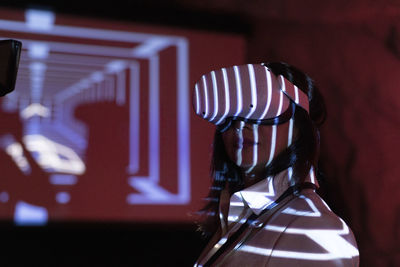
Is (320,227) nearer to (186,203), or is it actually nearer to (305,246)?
(305,246)

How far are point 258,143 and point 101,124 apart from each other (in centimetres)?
239

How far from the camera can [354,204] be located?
2.96 metres

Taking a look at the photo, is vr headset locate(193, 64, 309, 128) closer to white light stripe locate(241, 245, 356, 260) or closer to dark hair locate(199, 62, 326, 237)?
dark hair locate(199, 62, 326, 237)

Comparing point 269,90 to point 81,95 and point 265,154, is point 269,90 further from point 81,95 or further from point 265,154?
point 81,95

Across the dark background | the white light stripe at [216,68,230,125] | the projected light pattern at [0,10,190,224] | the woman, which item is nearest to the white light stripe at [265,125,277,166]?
the woman

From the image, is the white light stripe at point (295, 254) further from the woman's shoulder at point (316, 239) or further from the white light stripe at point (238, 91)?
the white light stripe at point (238, 91)

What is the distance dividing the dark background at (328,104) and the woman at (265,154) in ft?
4.79

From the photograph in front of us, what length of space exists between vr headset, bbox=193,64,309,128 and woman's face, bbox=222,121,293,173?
0.05 ft

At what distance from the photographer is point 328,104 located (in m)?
3.18

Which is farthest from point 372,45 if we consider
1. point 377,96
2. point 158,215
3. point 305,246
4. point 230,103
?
point 305,246

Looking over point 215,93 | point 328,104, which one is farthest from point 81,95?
point 215,93

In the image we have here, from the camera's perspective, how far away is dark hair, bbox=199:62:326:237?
1.12 m

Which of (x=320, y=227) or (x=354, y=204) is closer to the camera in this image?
(x=320, y=227)

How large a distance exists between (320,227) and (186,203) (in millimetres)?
2457
